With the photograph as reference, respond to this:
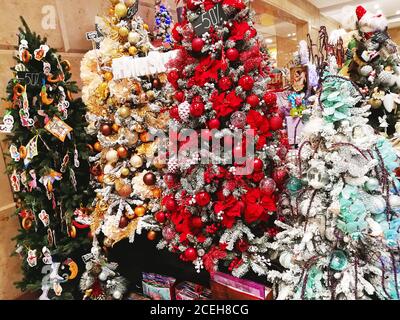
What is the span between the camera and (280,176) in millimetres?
1741

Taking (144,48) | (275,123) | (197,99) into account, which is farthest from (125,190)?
(275,123)

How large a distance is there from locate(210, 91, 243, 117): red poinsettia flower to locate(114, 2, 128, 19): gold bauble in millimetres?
1045

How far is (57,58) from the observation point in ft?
6.98

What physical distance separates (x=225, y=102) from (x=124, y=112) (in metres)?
0.83

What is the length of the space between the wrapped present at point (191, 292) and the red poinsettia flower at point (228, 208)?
540 millimetres

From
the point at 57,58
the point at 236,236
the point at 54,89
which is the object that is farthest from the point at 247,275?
the point at 57,58

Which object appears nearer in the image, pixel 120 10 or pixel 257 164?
pixel 257 164

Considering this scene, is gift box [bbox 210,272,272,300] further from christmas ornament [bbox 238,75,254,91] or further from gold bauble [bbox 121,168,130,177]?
christmas ornament [bbox 238,75,254,91]

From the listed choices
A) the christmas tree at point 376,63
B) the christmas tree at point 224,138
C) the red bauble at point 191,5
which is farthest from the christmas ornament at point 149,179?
the christmas tree at point 376,63

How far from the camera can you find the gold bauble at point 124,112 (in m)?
2.13

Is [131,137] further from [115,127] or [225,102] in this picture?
[225,102]

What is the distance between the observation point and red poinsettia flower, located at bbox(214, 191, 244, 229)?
1.64 meters
